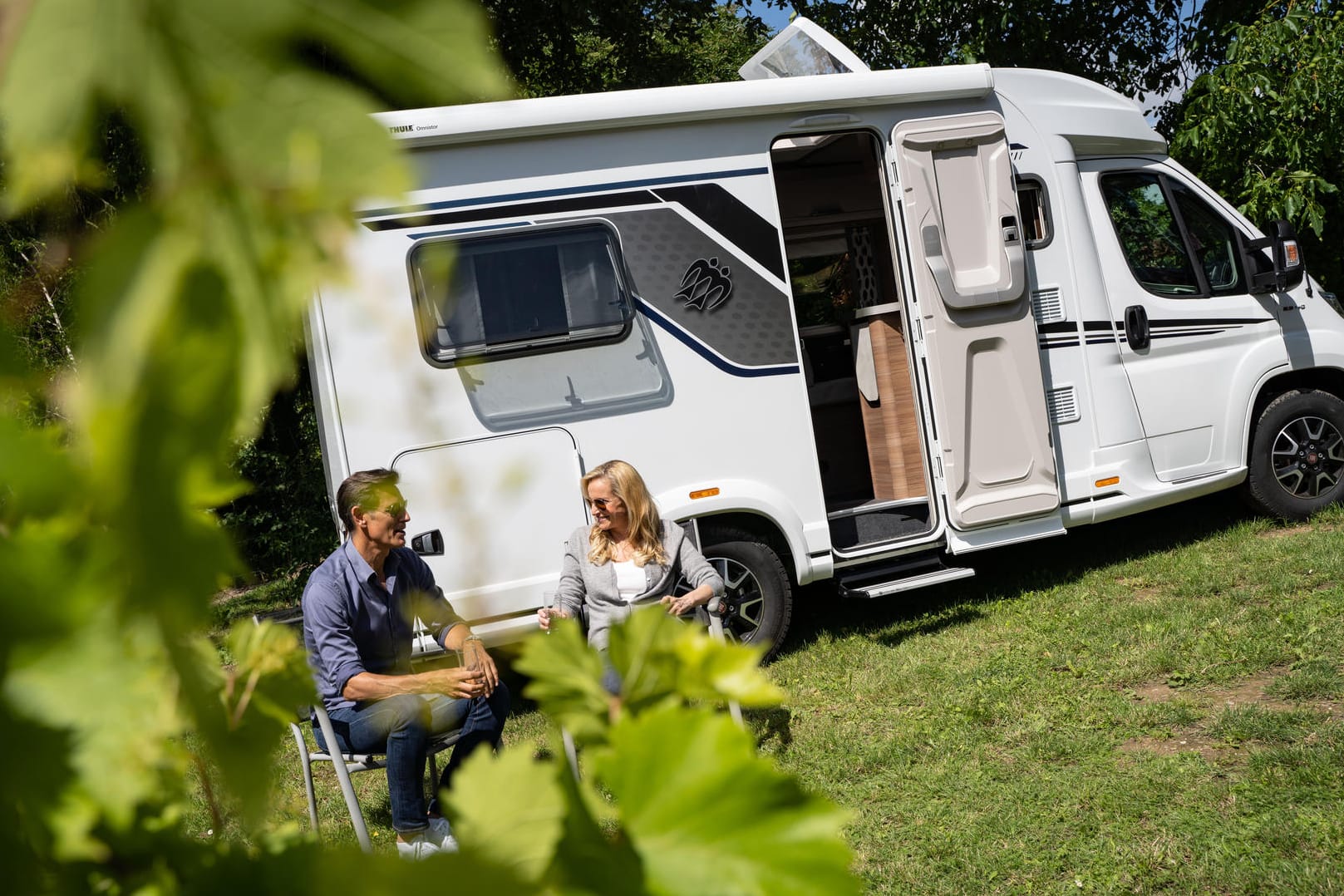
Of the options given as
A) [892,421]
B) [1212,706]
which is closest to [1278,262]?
[892,421]

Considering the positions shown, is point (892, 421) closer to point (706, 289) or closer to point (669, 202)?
point (706, 289)

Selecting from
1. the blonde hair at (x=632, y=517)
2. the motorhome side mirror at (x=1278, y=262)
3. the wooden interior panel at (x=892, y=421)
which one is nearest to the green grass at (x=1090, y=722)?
the wooden interior panel at (x=892, y=421)

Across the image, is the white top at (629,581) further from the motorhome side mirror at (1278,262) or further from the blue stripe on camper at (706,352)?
the motorhome side mirror at (1278,262)

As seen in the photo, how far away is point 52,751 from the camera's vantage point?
288mm

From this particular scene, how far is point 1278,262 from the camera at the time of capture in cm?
633

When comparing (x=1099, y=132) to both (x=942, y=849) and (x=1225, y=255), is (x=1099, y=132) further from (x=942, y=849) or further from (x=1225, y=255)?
(x=942, y=849)

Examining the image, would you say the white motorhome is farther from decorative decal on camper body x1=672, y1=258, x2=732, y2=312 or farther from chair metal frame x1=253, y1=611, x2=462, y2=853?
chair metal frame x1=253, y1=611, x2=462, y2=853

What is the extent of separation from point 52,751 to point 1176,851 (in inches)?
144

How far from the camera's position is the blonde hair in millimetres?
4758

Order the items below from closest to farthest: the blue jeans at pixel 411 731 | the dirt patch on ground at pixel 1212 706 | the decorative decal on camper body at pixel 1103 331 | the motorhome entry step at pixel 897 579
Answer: the blue jeans at pixel 411 731, the dirt patch on ground at pixel 1212 706, the motorhome entry step at pixel 897 579, the decorative decal on camper body at pixel 1103 331

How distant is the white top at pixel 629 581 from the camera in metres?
4.76

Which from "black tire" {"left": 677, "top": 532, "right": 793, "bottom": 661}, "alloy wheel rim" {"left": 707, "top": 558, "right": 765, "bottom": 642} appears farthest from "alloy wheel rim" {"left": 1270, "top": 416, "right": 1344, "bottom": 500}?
"alloy wheel rim" {"left": 707, "top": 558, "right": 765, "bottom": 642}

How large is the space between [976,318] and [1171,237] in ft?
5.14

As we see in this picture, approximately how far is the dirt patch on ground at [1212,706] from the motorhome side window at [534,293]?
9.29ft
